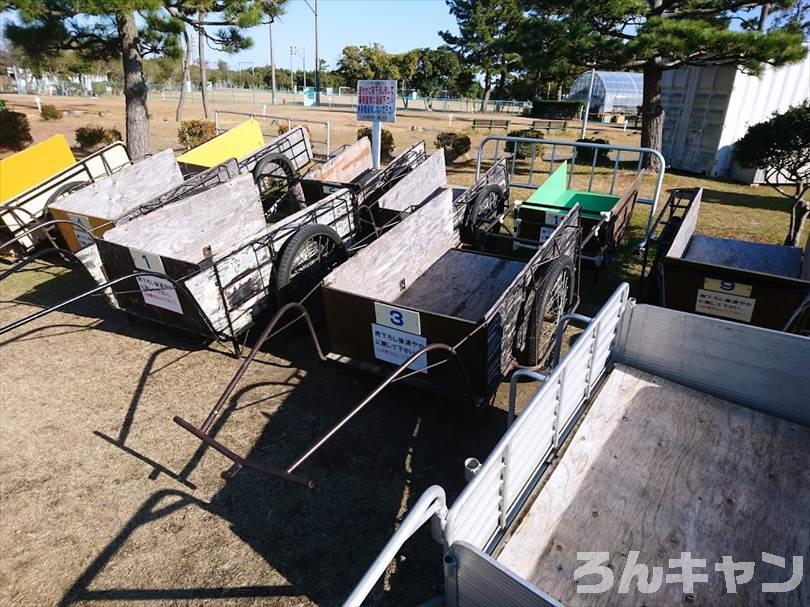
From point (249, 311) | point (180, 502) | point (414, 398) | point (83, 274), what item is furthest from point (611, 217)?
point (83, 274)

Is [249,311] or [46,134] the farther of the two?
[46,134]

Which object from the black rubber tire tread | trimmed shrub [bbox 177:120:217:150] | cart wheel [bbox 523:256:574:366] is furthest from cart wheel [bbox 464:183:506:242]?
trimmed shrub [bbox 177:120:217:150]

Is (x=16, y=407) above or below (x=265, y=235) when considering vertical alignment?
below

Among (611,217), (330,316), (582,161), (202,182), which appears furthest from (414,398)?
(582,161)

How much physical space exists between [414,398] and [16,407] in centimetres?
366

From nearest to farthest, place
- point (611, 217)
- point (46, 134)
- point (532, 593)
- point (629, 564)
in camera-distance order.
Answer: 1. point (532, 593)
2. point (629, 564)
3. point (611, 217)
4. point (46, 134)

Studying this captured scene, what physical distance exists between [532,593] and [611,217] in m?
5.54

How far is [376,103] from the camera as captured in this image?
27.3 feet

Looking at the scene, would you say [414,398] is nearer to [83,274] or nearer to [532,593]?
[532,593]

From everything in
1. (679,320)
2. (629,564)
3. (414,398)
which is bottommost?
(414,398)

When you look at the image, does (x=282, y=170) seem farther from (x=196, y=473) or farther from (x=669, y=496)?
(x=669, y=496)

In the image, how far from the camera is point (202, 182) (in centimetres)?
744

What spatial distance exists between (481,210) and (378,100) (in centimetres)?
297

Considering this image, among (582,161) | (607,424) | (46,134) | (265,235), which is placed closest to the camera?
(607,424)
